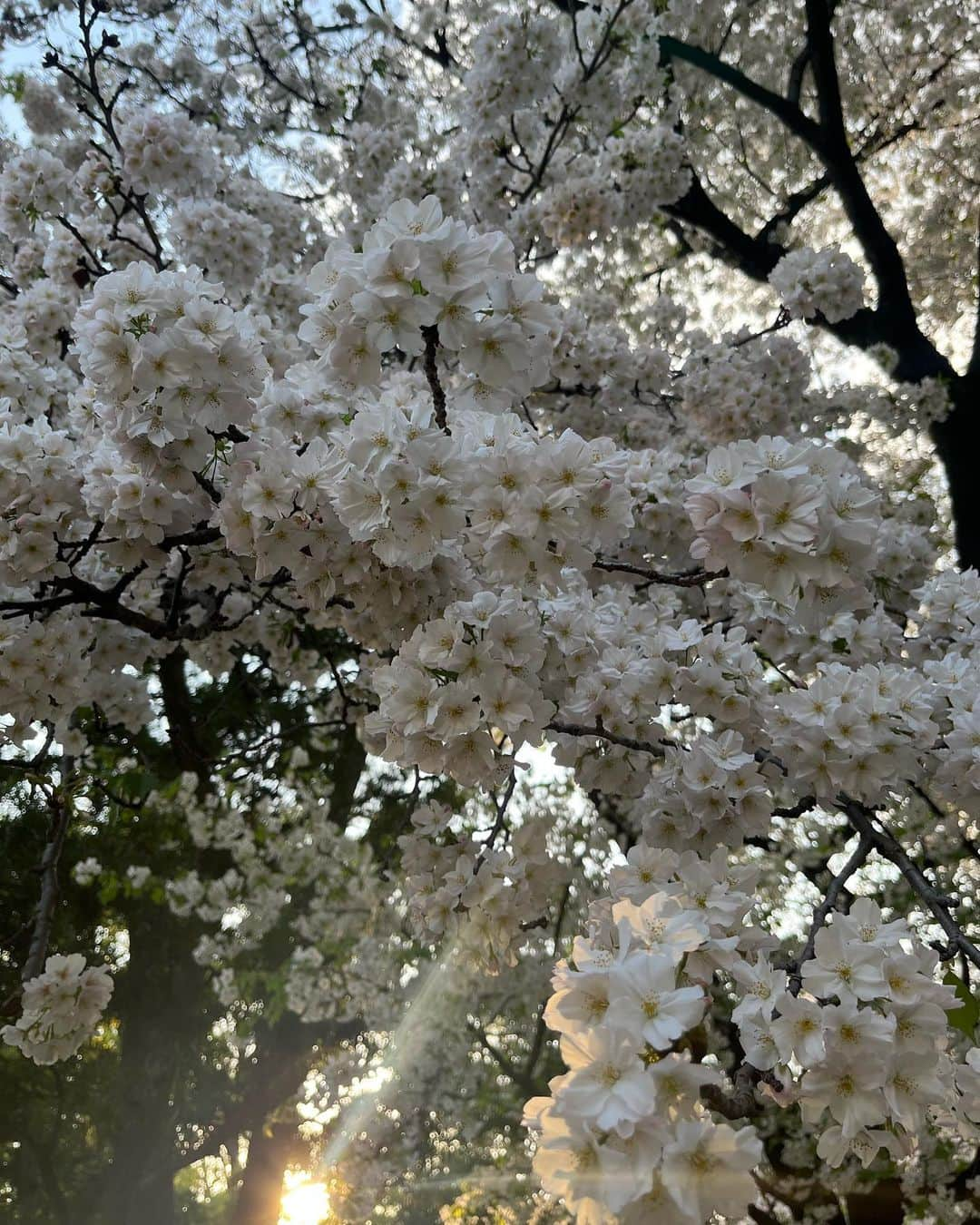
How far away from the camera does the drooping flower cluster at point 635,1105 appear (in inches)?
48.0

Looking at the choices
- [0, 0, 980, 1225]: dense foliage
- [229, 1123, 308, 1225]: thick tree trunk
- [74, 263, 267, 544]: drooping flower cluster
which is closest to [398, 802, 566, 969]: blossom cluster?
[0, 0, 980, 1225]: dense foliage

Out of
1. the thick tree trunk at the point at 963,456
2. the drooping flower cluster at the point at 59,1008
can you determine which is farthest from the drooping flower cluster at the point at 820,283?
the drooping flower cluster at the point at 59,1008

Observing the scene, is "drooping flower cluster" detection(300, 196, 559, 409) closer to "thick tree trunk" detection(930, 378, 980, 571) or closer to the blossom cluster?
the blossom cluster

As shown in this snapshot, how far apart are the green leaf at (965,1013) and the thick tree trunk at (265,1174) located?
14893 mm

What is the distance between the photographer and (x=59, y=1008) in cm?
323

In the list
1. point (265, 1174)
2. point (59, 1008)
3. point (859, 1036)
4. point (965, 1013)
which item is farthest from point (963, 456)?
point (265, 1174)

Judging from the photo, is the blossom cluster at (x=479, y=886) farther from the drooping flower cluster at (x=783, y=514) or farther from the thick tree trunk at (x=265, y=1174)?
the thick tree trunk at (x=265, y=1174)

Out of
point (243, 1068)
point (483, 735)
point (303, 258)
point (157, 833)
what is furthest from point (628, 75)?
point (243, 1068)

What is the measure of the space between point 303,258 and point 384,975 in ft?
27.1

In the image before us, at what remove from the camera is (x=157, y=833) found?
10.7 metres

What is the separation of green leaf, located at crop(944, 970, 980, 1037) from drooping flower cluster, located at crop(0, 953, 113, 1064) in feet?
9.42

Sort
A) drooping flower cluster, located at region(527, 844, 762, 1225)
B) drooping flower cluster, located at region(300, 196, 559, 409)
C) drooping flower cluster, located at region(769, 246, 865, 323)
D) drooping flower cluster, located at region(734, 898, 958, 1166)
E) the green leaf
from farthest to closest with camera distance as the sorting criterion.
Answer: drooping flower cluster, located at region(769, 246, 865, 323) < drooping flower cluster, located at region(300, 196, 559, 409) < the green leaf < drooping flower cluster, located at region(734, 898, 958, 1166) < drooping flower cluster, located at region(527, 844, 762, 1225)

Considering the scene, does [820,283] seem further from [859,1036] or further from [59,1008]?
[59,1008]

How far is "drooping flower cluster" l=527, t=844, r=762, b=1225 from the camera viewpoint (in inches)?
48.0
